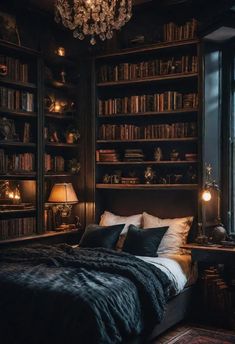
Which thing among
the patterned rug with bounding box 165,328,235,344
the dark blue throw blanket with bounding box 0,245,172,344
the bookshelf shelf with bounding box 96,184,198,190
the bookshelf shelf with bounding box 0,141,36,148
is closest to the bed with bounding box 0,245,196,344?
the dark blue throw blanket with bounding box 0,245,172,344

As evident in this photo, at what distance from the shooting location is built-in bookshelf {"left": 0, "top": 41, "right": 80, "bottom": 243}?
5.21 metres

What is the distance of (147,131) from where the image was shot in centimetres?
562

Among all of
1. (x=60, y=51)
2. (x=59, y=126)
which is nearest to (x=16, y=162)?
(x=59, y=126)

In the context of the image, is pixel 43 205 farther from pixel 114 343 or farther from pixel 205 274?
pixel 114 343

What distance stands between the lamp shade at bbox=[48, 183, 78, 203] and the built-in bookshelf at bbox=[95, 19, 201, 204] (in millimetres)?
406

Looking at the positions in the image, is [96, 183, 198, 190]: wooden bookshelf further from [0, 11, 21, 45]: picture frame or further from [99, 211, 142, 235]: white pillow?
[0, 11, 21, 45]: picture frame

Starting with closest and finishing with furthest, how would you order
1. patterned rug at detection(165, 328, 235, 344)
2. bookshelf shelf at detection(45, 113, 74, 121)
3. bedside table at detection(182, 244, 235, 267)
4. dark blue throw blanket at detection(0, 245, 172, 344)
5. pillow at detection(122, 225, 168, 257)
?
dark blue throw blanket at detection(0, 245, 172, 344), patterned rug at detection(165, 328, 235, 344), bedside table at detection(182, 244, 235, 267), pillow at detection(122, 225, 168, 257), bookshelf shelf at detection(45, 113, 74, 121)

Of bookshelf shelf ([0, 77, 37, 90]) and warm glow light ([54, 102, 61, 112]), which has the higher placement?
bookshelf shelf ([0, 77, 37, 90])

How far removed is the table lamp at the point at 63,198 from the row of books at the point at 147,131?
78 centimetres

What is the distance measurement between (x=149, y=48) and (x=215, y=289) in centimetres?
279

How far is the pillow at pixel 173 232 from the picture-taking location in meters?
5.09

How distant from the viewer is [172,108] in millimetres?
5453

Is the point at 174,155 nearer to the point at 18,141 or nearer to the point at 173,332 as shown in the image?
the point at 18,141

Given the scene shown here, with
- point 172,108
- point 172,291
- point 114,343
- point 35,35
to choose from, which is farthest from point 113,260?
point 35,35
